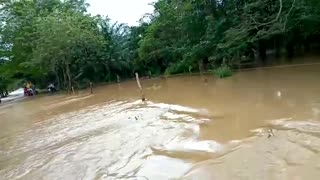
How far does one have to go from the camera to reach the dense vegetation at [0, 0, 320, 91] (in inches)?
882

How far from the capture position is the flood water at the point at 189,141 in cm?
A: 625

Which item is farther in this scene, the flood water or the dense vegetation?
the dense vegetation

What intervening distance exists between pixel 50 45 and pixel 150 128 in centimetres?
1933

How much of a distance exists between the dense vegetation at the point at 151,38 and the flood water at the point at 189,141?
822 cm

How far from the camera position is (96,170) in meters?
7.45

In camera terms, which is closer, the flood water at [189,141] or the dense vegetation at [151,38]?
the flood water at [189,141]

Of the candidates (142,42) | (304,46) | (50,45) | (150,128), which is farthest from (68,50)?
(150,128)

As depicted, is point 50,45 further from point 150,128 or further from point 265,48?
point 150,128

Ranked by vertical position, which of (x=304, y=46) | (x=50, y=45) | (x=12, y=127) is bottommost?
(x=12, y=127)

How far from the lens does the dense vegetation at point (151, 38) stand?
22.4 metres

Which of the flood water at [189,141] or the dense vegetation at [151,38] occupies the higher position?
the dense vegetation at [151,38]

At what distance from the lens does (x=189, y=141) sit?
→ 8.25m

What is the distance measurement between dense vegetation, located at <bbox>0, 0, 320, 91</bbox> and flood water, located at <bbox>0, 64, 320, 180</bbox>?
822 centimetres

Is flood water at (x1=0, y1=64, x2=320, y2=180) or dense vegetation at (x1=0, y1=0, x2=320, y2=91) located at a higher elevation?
dense vegetation at (x1=0, y1=0, x2=320, y2=91)
